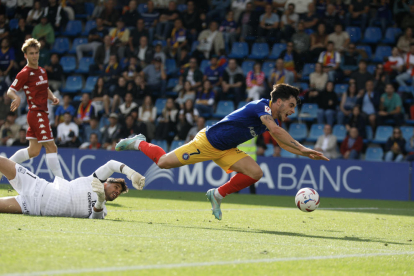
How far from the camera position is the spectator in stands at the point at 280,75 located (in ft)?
56.5

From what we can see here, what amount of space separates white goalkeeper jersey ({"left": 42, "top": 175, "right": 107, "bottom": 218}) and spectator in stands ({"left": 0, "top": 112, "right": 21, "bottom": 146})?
1093 cm

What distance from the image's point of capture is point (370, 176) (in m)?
14.8

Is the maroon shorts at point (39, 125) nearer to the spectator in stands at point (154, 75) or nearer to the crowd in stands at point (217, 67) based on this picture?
the crowd in stands at point (217, 67)

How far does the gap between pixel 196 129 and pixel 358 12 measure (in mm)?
6777

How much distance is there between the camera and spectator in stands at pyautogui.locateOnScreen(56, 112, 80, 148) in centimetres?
1673

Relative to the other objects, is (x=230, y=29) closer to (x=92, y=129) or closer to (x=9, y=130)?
(x=92, y=129)

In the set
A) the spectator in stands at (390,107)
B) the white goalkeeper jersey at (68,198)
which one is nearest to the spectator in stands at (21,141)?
the spectator in stands at (390,107)

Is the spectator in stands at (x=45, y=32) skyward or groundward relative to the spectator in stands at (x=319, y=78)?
skyward

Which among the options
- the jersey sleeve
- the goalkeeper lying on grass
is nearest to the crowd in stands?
the jersey sleeve

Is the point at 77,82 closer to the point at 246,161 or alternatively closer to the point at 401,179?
the point at 401,179

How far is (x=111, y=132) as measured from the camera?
16.8m

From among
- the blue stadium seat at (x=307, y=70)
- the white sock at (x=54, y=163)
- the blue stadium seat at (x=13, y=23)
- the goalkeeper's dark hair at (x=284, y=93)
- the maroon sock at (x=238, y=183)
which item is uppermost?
the blue stadium seat at (x=13, y=23)

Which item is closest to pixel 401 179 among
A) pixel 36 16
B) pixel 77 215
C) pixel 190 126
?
pixel 190 126

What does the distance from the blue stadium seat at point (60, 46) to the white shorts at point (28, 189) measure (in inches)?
556
